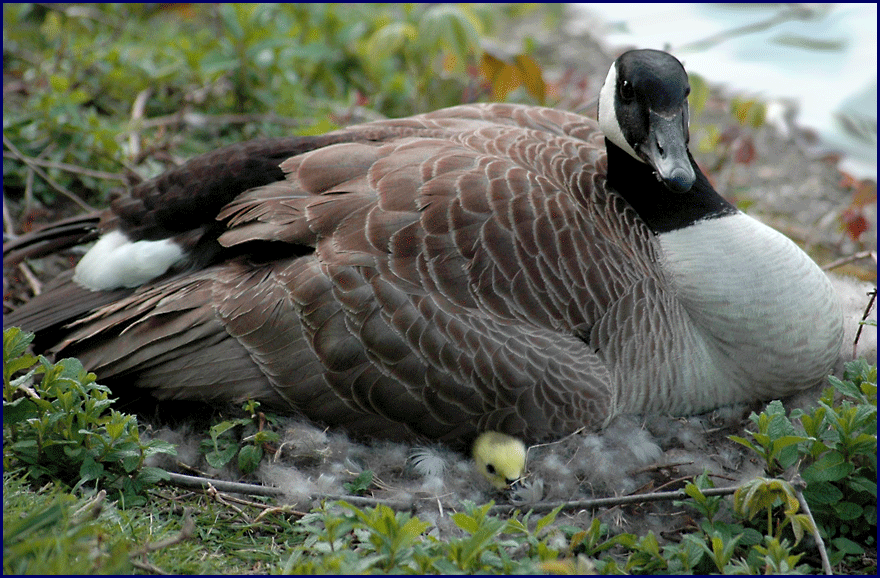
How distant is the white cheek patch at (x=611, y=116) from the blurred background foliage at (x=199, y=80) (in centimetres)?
212

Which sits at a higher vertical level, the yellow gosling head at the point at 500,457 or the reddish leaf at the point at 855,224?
the yellow gosling head at the point at 500,457

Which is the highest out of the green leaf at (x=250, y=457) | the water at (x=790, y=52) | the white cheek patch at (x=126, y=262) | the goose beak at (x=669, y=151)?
the goose beak at (x=669, y=151)

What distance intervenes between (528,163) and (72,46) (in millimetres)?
4334

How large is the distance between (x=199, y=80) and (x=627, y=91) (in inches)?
146

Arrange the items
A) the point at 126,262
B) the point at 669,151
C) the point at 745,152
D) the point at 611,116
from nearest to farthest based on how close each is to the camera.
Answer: the point at 669,151 < the point at 611,116 < the point at 126,262 < the point at 745,152

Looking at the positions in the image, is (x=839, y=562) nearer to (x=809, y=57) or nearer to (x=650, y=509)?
(x=650, y=509)

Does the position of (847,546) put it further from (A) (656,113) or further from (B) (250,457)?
(B) (250,457)

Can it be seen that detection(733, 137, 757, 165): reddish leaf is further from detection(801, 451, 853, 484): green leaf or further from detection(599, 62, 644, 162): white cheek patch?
detection(801, 451, 853, 484): green leaf

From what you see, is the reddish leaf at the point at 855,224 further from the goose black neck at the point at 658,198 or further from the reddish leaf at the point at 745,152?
the goose black neck at the point at 658,198

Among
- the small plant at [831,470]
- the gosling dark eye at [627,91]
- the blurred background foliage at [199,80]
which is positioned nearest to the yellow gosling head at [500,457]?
the small plant at [831,470]

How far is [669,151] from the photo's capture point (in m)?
3.39

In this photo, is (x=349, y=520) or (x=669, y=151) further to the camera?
(x=669, y=151)

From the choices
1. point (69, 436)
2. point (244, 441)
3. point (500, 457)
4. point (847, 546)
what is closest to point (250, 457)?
point (244, 441)

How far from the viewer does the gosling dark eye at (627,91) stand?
3.54 m
